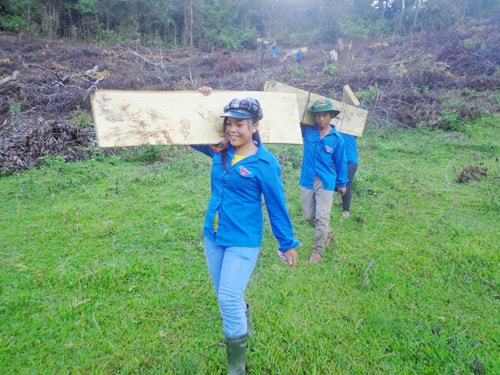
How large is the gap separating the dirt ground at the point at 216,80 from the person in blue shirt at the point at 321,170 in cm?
529

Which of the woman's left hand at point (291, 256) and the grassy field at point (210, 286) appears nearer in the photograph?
the woman's left hand at point (291, 256)

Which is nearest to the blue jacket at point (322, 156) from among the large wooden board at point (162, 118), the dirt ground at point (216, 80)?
the large wooden board at point (162, 118)

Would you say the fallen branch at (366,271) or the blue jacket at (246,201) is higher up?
the blue jacket at (246,201)

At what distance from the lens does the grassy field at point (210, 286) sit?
2.48 metres

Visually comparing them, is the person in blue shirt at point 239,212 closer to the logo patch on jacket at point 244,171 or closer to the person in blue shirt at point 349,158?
the logo patch on jacket at point 244,171

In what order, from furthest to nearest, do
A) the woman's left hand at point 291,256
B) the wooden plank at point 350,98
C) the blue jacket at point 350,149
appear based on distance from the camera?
the blue jacket at point 350,149 < the wooden plank at point 350,98 < the woman's left hand at point 291,256

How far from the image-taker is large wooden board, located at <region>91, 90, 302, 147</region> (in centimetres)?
211

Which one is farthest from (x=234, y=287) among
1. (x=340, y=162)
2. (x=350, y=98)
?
(x=350, y=98)

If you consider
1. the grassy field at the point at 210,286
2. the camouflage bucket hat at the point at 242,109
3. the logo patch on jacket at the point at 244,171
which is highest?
the camouflage bucket hat at the point at 242,109

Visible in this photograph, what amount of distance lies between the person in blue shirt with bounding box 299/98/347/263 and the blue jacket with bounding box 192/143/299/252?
1573 mm

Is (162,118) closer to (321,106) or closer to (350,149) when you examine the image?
(321,106)

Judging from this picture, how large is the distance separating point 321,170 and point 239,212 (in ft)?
5.91

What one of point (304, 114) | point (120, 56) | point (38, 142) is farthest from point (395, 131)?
point (120, 56)

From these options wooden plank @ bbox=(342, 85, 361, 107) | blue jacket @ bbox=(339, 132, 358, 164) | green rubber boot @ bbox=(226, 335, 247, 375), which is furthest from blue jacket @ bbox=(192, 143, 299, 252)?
blue jacket @ bbox=(339, 132, 358, 164)
